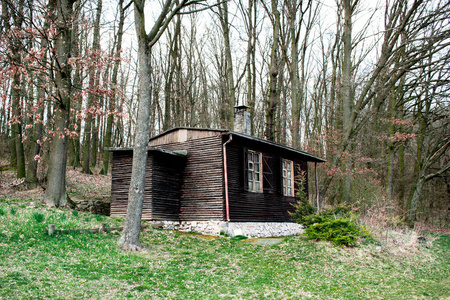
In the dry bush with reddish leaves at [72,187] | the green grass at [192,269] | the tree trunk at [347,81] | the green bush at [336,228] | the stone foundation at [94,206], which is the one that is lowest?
the green grass at [192,269]

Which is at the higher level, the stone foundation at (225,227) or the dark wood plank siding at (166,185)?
the dark wood plank siding at (166,185)

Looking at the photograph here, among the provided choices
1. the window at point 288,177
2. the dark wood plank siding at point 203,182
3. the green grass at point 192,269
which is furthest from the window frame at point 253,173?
the green grass at point 192,269

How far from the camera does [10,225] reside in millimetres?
8922

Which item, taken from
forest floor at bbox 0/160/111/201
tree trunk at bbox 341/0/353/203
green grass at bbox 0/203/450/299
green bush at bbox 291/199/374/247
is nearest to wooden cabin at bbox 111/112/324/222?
green grass at bbox 0/203/450/299

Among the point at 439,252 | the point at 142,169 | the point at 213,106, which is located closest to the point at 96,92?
the point at 142,169

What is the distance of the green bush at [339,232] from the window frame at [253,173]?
4116 millimetres

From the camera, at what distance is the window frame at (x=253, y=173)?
577 inches

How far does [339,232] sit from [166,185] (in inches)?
262

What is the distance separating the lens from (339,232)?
10422 millimetres

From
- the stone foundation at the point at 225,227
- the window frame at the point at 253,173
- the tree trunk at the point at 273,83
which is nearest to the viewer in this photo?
the stone foundation at the point at 225,227

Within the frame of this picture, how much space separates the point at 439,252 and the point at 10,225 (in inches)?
519

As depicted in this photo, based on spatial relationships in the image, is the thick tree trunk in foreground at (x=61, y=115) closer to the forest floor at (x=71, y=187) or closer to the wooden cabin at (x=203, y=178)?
the wooden cabin at (x=203, y=178)

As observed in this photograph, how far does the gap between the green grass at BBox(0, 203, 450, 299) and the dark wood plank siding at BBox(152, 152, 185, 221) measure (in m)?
2.33

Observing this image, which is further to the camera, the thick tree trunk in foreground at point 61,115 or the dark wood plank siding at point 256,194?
the dark wood plank siding at point 256,194
